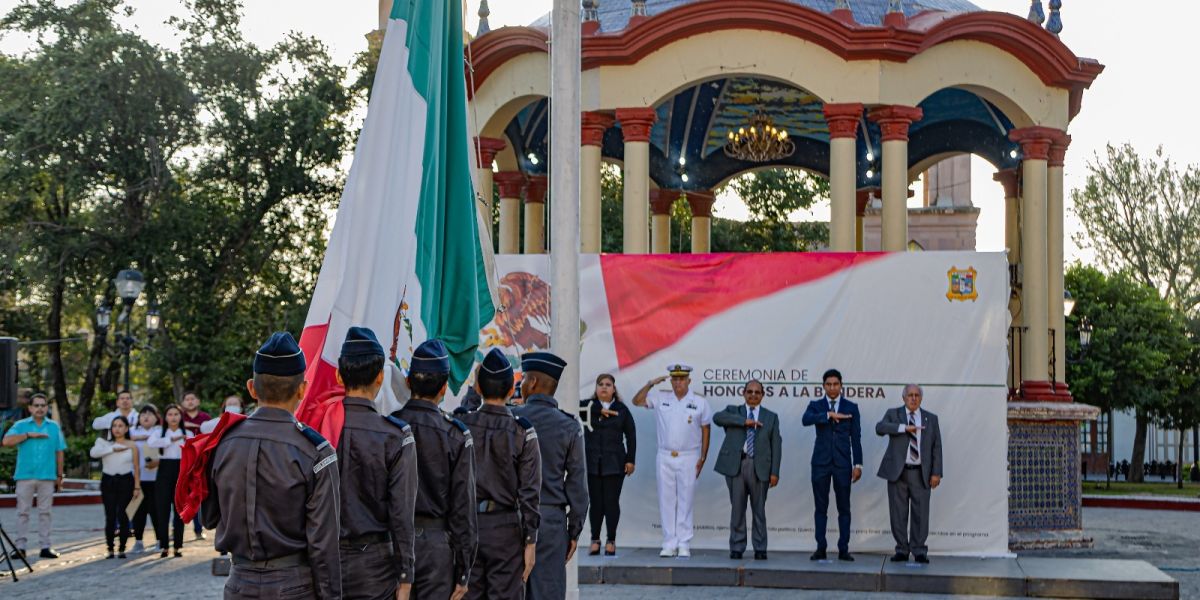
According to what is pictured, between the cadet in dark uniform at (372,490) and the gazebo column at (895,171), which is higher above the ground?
the gazebo column at (895,171)

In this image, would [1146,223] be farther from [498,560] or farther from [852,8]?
[498,560]

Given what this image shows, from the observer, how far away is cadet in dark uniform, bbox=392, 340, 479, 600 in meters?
7.32

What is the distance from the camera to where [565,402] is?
962 centimetres

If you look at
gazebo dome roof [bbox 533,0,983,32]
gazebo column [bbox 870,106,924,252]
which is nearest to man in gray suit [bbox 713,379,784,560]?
gazebo column [bbox 870,106,924,252]

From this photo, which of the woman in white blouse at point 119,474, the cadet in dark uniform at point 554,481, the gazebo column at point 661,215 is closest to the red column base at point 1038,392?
the gazebo column at point 661,215

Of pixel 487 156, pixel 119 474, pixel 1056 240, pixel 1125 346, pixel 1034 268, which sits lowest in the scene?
pixel 119 474

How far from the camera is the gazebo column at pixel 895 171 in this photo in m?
18.5

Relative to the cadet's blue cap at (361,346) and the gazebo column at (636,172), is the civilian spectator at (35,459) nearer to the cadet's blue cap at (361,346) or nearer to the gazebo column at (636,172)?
the gazebo column at (636,172)

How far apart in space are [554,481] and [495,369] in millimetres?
1021

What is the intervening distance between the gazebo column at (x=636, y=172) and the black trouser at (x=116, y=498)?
258 inches

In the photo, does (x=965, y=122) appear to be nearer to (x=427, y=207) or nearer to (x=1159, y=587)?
(x=1159, y=587)

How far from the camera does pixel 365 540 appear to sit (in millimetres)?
6719

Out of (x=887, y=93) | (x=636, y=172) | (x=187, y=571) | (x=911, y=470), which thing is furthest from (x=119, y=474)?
(x=887, y=93)

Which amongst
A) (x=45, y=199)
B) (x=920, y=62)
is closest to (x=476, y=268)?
(x=920, y=62)
